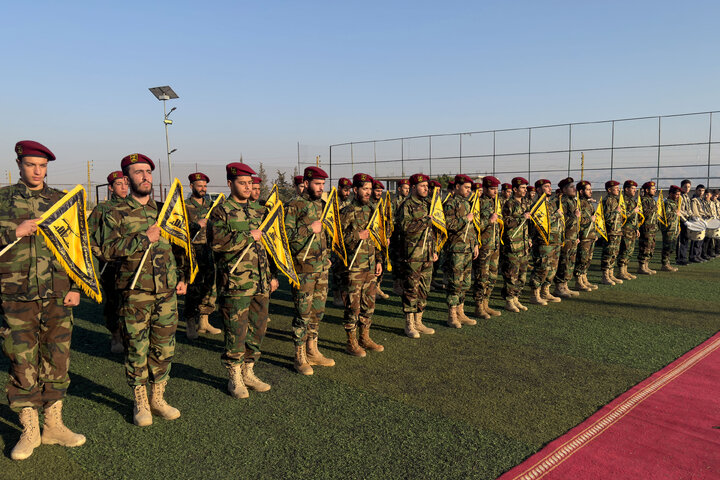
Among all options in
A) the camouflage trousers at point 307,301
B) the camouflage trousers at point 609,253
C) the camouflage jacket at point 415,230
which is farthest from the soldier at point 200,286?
the camouflage trousers at point 609,253

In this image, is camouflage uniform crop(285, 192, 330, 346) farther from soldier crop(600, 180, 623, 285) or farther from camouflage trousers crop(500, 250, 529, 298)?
soldier crop(600, 180, 623, 285)

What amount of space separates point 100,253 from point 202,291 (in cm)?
262

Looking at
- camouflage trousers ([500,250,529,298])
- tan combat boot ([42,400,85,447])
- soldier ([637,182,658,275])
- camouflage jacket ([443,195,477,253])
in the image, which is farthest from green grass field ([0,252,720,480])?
soldier ([637,182,658,275])

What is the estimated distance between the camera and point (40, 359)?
11.5 ft

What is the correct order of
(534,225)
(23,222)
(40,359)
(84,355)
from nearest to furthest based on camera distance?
(23,222)
(40,359)
(84,355)
(534,225)

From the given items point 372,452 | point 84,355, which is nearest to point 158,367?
point 372,452

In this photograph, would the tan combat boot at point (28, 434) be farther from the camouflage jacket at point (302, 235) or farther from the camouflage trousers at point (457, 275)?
the camouflage trousers at point (457, 275)

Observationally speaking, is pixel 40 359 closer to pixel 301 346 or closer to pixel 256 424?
pixel 256 424

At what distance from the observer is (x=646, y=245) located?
10859 millimetres

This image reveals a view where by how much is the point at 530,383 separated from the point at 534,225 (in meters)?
3.96

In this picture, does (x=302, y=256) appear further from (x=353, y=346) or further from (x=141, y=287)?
(x=141, y=287)

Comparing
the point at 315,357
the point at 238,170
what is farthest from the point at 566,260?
the point at 238,170

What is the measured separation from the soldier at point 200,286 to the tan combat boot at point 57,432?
8.53 ft

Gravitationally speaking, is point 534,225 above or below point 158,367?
above
